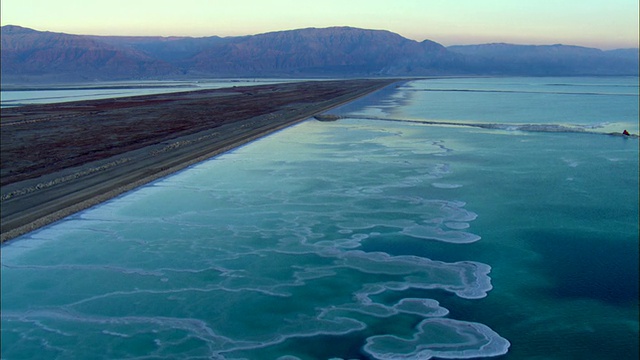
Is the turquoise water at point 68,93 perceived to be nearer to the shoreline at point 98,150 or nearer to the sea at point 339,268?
the shoreline at point 98,150

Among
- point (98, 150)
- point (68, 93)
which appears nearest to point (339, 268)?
point (98, 150)

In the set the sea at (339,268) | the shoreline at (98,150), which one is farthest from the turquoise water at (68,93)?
the sea at (339,268)

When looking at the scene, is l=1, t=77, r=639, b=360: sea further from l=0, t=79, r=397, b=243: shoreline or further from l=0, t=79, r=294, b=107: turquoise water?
l=0, t=79, r=294, b=107: turquoise water

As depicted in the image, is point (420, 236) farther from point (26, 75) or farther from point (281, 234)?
point (26, 75)

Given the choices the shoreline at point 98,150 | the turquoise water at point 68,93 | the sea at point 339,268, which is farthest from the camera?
the turquoise water at point 68,93

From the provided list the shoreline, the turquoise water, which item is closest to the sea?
the shoreline

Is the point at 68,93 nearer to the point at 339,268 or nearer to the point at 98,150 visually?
the point at 98,150
